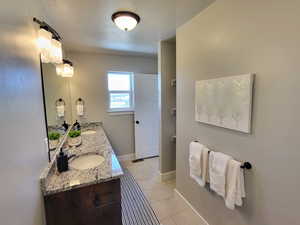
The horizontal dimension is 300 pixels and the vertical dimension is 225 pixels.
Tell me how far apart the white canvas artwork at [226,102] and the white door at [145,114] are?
6.41 ft

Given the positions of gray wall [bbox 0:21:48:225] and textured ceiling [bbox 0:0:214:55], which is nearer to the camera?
gray wall [bbox 0:21:48:225]

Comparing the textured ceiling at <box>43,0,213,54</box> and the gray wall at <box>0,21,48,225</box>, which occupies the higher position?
the textured ceiling at <box>43,0,213,54</box>

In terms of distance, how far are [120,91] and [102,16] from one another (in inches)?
76.6

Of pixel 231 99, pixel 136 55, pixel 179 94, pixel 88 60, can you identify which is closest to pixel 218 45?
pixel 231 99

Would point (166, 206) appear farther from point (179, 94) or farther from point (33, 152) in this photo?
point (33, 152)

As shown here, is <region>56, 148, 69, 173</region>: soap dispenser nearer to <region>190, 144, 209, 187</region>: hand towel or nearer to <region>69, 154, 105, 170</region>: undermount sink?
<region>69, 154, 105, 170</region>: undermount sink

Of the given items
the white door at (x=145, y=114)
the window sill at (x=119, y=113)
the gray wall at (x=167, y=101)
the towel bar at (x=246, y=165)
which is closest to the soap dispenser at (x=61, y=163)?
the towel bar at (x=246, y=165)

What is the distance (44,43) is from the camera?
1.17 m

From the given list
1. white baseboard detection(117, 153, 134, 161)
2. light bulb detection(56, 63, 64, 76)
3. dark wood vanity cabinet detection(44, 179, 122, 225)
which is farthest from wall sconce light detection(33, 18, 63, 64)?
white baseboard detection(117, 153, 134, 161)

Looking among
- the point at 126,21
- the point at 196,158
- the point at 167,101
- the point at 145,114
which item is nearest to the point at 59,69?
the point at 126,21

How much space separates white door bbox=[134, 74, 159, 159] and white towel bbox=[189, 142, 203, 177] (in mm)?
1973

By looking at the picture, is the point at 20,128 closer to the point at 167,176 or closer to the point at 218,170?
the point at 218,170

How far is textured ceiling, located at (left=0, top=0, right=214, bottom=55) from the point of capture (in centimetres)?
116

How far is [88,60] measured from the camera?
312 centimetres
